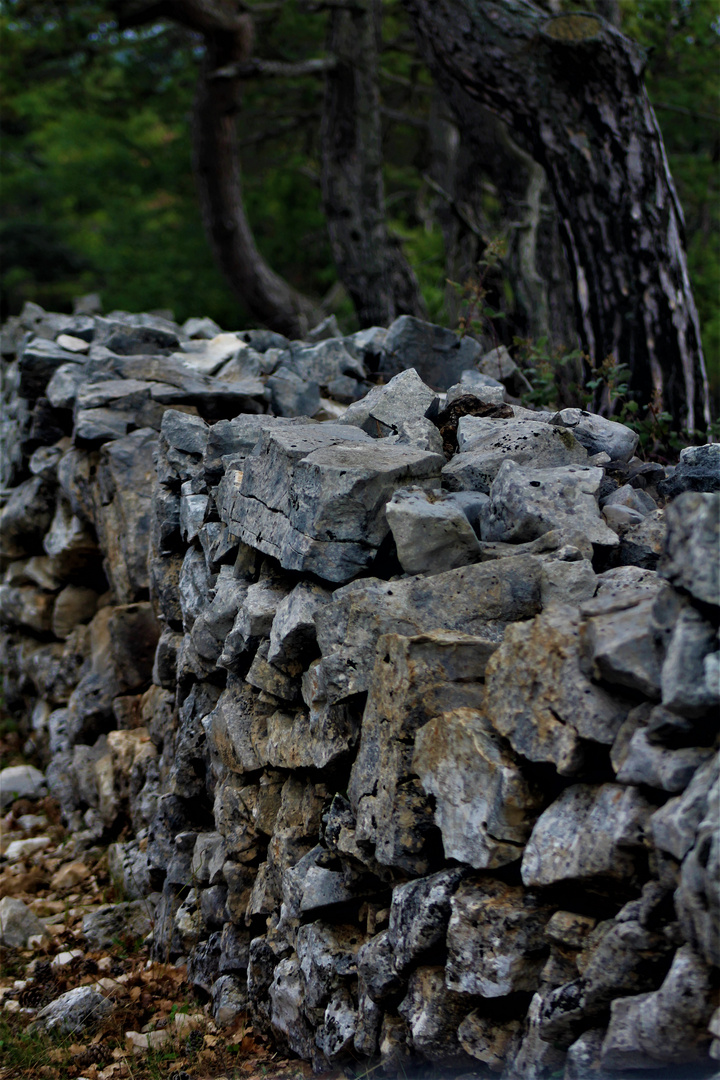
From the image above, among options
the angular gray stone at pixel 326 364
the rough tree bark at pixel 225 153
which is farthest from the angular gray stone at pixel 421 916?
the rough tree bark at pixel 225 153

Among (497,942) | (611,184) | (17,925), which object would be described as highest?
(611,184)

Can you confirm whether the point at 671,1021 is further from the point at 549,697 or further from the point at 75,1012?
the point at 75,1012

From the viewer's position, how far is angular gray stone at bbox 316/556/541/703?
3125 millimetres

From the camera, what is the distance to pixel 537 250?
37.2 feet

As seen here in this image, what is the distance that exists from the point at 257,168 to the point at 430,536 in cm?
1922

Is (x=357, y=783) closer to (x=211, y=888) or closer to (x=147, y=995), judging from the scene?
(x=211, y=888)

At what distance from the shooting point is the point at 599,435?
4.14 meters

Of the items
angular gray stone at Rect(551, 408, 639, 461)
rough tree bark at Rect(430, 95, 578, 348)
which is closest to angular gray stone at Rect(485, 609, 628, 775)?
angular gray stone at Rect(551, 408, 639, 461)

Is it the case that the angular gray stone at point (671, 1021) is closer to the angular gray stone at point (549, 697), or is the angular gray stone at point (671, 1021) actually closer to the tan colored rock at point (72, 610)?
the angular gray stone at point (549, 697)

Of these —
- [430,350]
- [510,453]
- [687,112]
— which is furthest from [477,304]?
[687,112]

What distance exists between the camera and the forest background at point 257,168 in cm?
1183

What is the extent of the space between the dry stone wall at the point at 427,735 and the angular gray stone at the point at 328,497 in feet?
0.04

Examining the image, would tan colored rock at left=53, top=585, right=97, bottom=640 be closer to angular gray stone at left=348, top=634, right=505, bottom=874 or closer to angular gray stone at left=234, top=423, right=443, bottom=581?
angular gray stone at left=234, top=423, right=443, bottom=581

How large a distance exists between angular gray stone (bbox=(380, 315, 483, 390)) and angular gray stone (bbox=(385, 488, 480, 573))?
9.90 feet
